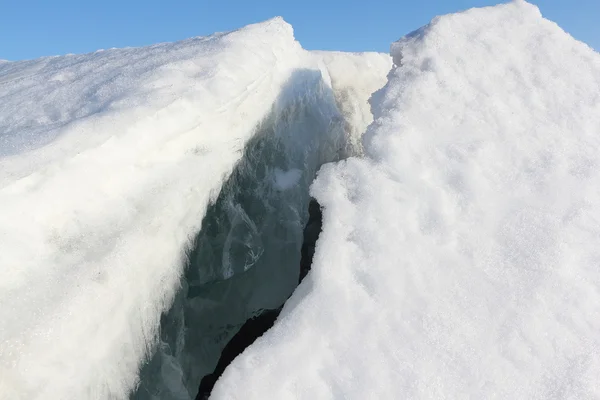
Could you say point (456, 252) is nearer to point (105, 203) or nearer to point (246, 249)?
point (246, 249)

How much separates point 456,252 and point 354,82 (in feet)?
10.9

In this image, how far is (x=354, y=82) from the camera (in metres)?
5.26

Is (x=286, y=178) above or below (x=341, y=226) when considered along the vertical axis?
above

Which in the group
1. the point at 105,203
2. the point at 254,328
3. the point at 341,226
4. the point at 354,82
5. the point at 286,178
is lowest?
the point at 254,328

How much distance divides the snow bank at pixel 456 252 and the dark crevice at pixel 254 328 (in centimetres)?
77

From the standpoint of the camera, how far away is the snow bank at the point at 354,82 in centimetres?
497

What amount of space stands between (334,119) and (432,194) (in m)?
2.08

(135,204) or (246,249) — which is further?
(246,249)

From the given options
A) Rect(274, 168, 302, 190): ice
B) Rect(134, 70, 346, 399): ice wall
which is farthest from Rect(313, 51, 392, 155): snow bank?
Rect(274, 168, 302, 190): ice

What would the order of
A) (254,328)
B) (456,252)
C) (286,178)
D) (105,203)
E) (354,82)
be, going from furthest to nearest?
(354,82) → (286,178) → (254,328) → (456,252) → (105,203)

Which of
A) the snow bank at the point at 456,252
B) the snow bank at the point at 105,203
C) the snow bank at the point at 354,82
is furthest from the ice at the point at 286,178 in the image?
the snow bank at the point at 354,82

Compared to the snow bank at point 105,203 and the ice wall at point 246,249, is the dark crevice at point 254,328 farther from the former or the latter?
the snow bank at point 105,203

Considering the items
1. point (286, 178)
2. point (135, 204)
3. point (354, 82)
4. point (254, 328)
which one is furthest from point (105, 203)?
point (354, 82)

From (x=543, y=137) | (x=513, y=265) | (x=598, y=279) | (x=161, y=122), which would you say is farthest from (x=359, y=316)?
(x=543, y=137)
